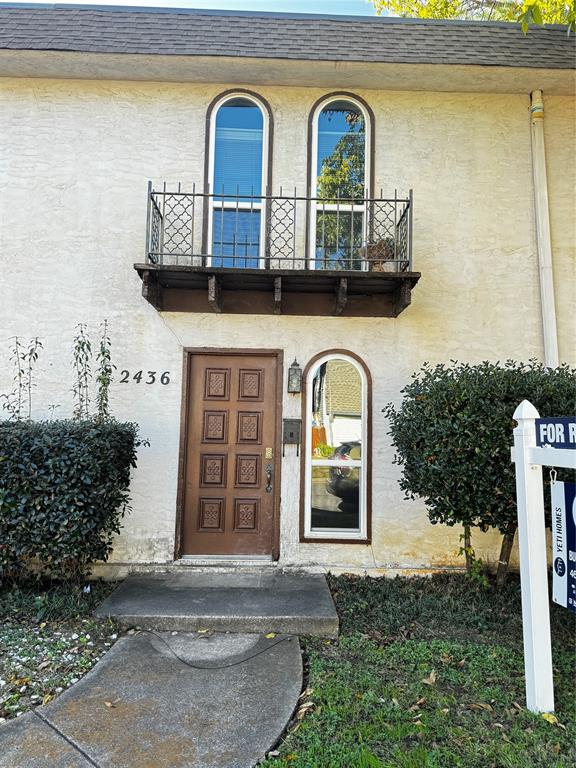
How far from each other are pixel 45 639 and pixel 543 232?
20.8 feet

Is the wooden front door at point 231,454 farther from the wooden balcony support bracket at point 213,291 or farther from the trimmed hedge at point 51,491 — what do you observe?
the trimmed hedge at point 51,491

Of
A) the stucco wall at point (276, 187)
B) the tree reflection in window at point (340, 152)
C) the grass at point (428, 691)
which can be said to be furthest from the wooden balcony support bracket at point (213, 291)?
the grass at point (428, 691)

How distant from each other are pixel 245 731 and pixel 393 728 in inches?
32.6

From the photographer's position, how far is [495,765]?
2293mm

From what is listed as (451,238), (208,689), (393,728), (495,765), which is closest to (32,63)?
(451,238)

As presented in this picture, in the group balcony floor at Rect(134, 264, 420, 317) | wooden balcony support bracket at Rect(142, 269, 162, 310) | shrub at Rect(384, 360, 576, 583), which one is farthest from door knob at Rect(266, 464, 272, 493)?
wooden balcony support bracket at Rect(142, 269, 162, 310)

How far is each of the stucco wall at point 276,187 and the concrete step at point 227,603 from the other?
37cm

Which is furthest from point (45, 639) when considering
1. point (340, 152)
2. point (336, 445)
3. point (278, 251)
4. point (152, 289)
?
point (340, 152)

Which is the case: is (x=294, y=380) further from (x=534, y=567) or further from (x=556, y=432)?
(x=534, y=567)

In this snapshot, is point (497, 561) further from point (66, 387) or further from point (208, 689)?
point (66, 387)

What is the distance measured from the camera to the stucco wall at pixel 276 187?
4949 mm

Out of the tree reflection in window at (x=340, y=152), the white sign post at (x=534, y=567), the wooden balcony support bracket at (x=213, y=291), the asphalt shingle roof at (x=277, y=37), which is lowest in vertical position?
the white sign post at (x=534, y=567)

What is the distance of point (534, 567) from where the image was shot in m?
2.76

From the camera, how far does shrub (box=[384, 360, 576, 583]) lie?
383cm
